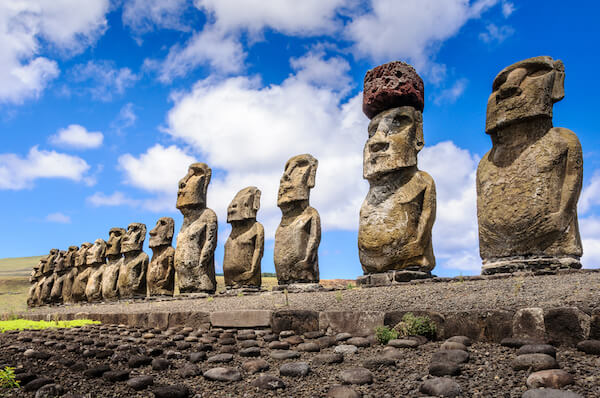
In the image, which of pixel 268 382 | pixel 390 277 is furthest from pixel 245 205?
pixel 268 382

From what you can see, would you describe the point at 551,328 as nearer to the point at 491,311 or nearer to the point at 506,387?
the point at 491,311

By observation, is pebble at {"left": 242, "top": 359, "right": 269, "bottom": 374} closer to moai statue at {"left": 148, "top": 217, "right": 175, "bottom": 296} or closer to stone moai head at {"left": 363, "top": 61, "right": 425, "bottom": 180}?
stone moai head at {"left": 363, "top": 61, "right": 425, "bottom": 180}

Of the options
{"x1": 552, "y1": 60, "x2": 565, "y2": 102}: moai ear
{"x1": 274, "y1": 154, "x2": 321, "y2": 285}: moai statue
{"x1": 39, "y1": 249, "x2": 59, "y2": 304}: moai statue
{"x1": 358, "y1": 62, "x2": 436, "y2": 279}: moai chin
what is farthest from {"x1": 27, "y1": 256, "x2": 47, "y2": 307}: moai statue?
{"x1": 552, "y1": 60, "x2": 565, "y2": 102}: moai ear

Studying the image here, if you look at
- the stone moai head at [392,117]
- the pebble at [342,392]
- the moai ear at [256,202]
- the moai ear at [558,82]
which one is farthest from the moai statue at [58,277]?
the pebble at [342,392]

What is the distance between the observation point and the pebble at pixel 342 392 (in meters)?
3.16

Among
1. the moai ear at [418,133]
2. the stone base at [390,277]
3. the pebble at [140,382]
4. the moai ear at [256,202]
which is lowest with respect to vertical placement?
the pebble at [140,382]

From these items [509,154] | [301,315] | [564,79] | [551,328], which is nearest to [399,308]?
[301,315]

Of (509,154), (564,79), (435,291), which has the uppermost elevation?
(564,79)

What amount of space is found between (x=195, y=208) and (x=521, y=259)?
9.67 meters

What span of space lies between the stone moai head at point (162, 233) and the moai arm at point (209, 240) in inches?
78.4

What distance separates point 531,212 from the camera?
7.01 m

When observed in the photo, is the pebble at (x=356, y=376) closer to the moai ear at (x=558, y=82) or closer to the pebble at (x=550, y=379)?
the pebble at (x=550, y=379)

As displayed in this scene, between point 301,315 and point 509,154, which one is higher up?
point 509,154

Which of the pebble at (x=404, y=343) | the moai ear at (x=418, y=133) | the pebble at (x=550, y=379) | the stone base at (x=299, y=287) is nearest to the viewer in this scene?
the pebble at (x=550, y=379)
